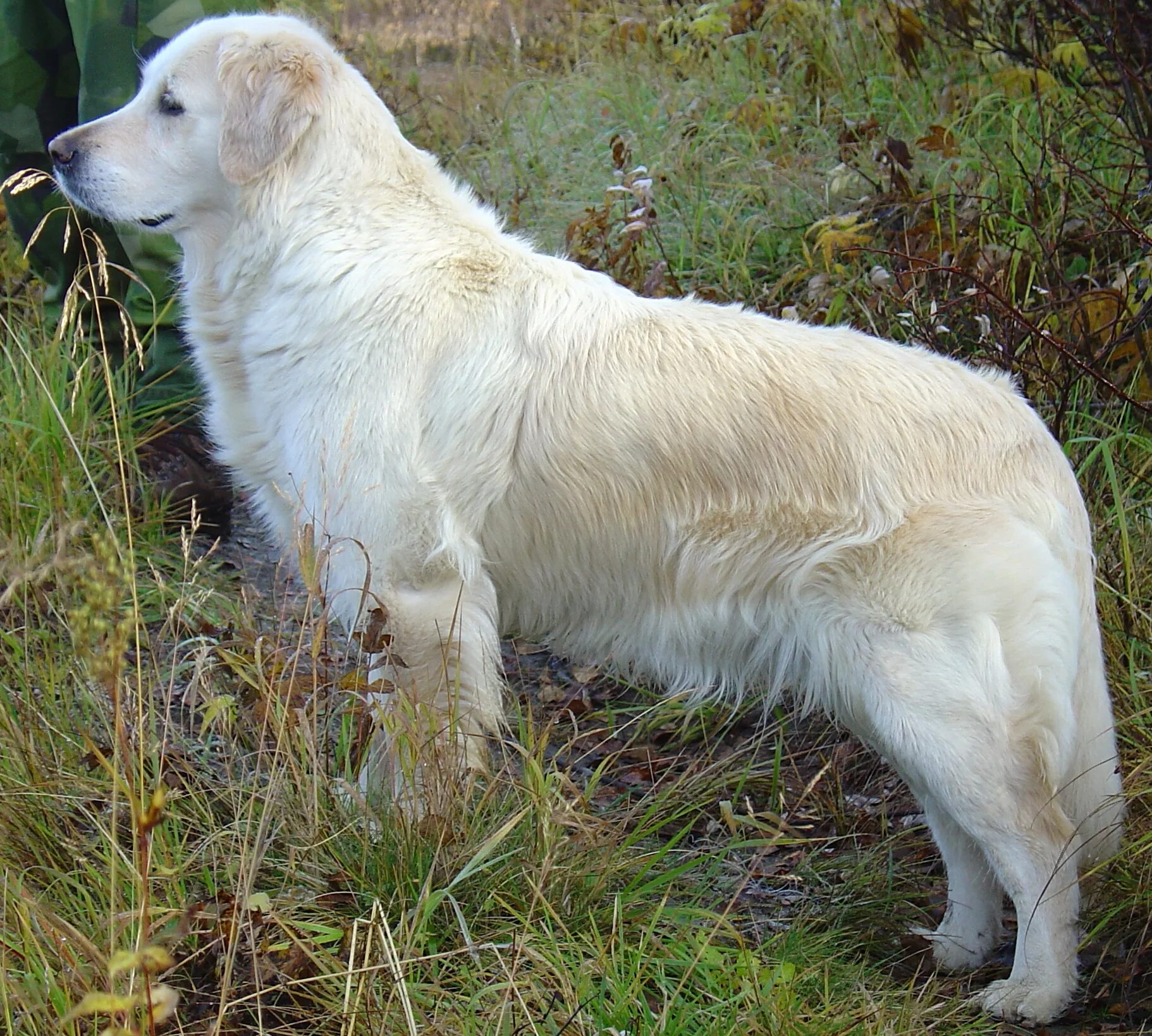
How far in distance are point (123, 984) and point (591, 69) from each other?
6.67 m

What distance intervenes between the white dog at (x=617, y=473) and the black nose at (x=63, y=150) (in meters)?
0.03

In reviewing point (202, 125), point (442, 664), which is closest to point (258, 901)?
point (442, 664)

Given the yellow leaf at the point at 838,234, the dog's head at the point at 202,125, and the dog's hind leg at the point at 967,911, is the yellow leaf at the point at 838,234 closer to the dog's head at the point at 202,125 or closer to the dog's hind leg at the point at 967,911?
the dog's head at the point at 202,125

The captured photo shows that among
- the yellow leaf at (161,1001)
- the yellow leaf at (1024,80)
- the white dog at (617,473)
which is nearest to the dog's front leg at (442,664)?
the white dog at (617,473)

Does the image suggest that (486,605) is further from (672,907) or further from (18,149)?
(18,149)

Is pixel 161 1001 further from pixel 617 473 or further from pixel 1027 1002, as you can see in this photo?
pixel 1027 1002

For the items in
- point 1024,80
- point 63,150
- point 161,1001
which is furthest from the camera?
point 1024,80

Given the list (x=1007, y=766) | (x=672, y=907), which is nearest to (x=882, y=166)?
(x=1007, y=766)

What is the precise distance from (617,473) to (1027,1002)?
144 cm

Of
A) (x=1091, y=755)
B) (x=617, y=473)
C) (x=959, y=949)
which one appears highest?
(x=617, y=473)

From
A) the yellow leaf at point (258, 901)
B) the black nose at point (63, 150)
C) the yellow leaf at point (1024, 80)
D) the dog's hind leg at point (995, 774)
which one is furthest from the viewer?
the yellow leaf at point (1024, 80)

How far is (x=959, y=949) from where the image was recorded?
9.18 feet

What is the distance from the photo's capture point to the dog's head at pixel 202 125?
291cm

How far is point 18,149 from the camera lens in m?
4.34
